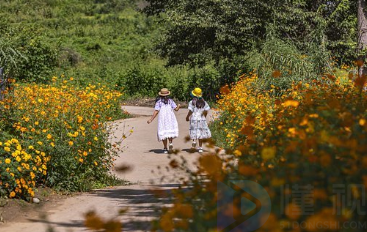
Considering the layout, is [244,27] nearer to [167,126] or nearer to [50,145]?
[167,126]

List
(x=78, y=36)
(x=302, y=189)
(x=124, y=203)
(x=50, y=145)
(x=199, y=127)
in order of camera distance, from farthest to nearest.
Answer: (x=78, y=36) → (x=199, y=127) → (x=50, y=145) → (x=124, y=203) → (x=302, y=189)

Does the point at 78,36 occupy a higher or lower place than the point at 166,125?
higher

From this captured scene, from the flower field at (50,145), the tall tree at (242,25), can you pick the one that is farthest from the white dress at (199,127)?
the tall tree at (242,25)

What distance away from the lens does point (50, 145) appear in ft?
29.7

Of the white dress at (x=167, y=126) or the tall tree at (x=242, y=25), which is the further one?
the tall tree at (x=242, y=25)

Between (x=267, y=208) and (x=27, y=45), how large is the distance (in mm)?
28994

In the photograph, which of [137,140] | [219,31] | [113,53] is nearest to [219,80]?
[219,31]

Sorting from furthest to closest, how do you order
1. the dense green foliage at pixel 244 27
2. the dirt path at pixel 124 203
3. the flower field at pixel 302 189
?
the dense green foliage at pixel 244 27 < the dirt path at pixel 124 203 < the flower field at pixel 302 189

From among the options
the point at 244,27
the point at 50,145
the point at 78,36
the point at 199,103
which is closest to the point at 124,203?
the point at 50,145

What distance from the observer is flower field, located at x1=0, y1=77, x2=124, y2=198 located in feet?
26.5

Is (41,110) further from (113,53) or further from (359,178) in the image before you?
(113,53)

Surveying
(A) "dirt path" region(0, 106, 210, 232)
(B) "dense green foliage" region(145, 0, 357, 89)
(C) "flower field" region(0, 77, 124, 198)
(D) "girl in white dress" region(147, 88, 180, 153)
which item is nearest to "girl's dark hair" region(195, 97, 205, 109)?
(D) "girl in white dress" region(147, 88, 180, 153)

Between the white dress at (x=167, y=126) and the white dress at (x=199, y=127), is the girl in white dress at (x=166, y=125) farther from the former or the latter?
the white dress at (x=199, y=127)

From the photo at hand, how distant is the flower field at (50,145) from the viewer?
8.09 metres
